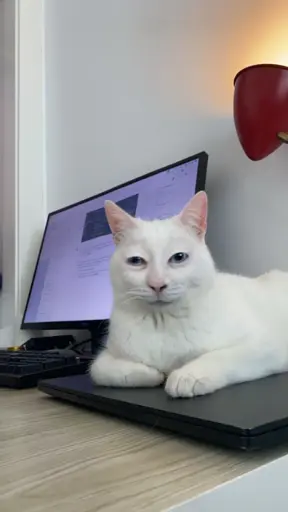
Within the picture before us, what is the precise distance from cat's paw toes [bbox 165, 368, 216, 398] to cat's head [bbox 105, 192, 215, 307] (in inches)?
5.2

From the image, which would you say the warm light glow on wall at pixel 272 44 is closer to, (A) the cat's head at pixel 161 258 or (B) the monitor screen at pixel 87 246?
(B) the monitor screen at pixel 87 246

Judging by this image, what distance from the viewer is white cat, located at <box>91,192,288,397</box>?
80 centimetres

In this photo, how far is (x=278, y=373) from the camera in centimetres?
81

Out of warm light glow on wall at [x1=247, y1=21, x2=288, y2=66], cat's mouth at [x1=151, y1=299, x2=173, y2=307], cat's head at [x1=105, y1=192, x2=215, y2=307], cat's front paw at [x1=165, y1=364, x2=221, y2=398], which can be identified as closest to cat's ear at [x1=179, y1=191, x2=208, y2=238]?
cat's head at [x1=105, y1=192, x2=215, y2=307]

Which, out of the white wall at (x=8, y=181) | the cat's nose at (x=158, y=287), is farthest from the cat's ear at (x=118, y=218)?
the white wall at (x=8, y=181)

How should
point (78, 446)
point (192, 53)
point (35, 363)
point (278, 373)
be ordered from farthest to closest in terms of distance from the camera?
point (192, 53) < point (35, 363) < point (278, 373) < point (78, 446)

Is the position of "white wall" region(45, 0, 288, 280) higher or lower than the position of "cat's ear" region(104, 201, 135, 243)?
higher

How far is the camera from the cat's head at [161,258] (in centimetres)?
80

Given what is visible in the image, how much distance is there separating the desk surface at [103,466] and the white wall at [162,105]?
1.91ft

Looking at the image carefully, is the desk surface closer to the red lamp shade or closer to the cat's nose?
the cat's nose

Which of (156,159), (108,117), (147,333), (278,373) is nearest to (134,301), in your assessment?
(147,333)

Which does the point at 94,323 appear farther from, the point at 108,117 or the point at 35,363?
the point at 108,117

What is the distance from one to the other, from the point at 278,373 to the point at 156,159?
0.74 meters

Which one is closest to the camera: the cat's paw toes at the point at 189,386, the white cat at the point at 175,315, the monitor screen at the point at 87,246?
the cat's paw toes at the point at 189,386
